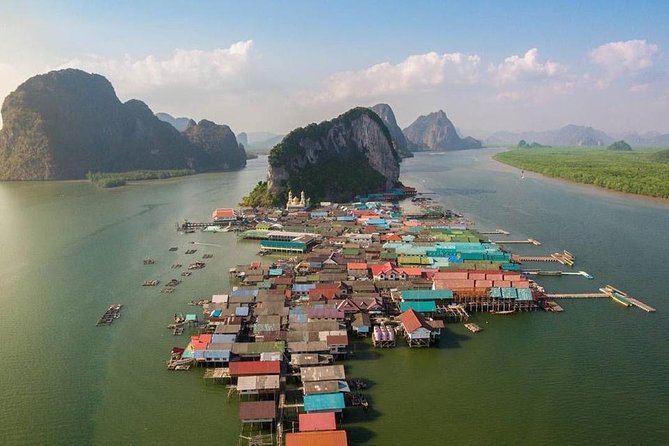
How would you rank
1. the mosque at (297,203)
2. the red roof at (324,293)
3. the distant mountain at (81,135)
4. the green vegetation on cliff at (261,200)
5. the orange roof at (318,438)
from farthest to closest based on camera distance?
the distant mountain at (81,135) < the green vegetation on cliff at (261,200) < the mosque at (297,203) < the red roof at (324,293) < the orange roof at (318,438)

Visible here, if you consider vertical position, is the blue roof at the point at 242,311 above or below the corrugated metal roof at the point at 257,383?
above

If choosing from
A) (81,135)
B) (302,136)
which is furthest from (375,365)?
(81,135)

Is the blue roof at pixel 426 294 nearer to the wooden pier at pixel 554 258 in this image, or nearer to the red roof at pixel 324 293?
the red roof at pixel 324 293

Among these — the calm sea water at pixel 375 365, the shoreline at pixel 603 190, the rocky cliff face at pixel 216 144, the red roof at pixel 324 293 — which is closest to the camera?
the calm sea water at pixel 375 365

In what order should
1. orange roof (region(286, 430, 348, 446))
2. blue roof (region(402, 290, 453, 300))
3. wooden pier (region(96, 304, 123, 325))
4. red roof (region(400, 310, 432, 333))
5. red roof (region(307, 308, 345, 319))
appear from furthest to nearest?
1. blue roof (region(402, 290, 453, 300))
2. wooden pier (region(96, 304, 123, 325))
3. red roof (region(307, 308, 345, 319))
4. red roof (region(400, 310, 432, 333))
5. orange roof (region(286, 430, 348, 446))

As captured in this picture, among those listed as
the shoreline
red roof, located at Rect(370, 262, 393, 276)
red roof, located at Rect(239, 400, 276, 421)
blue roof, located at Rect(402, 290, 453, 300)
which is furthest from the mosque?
the shoreline

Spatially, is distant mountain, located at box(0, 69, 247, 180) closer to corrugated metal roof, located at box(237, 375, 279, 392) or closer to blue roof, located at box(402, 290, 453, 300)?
blue roof, located at box(402, 290, 453, 300)

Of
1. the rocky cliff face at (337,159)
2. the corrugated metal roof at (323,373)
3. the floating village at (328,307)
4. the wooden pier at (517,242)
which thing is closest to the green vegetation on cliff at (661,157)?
the rocky cliff face at (337,159)

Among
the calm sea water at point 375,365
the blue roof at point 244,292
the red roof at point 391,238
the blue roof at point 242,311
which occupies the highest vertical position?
the red roof at point 391,238
